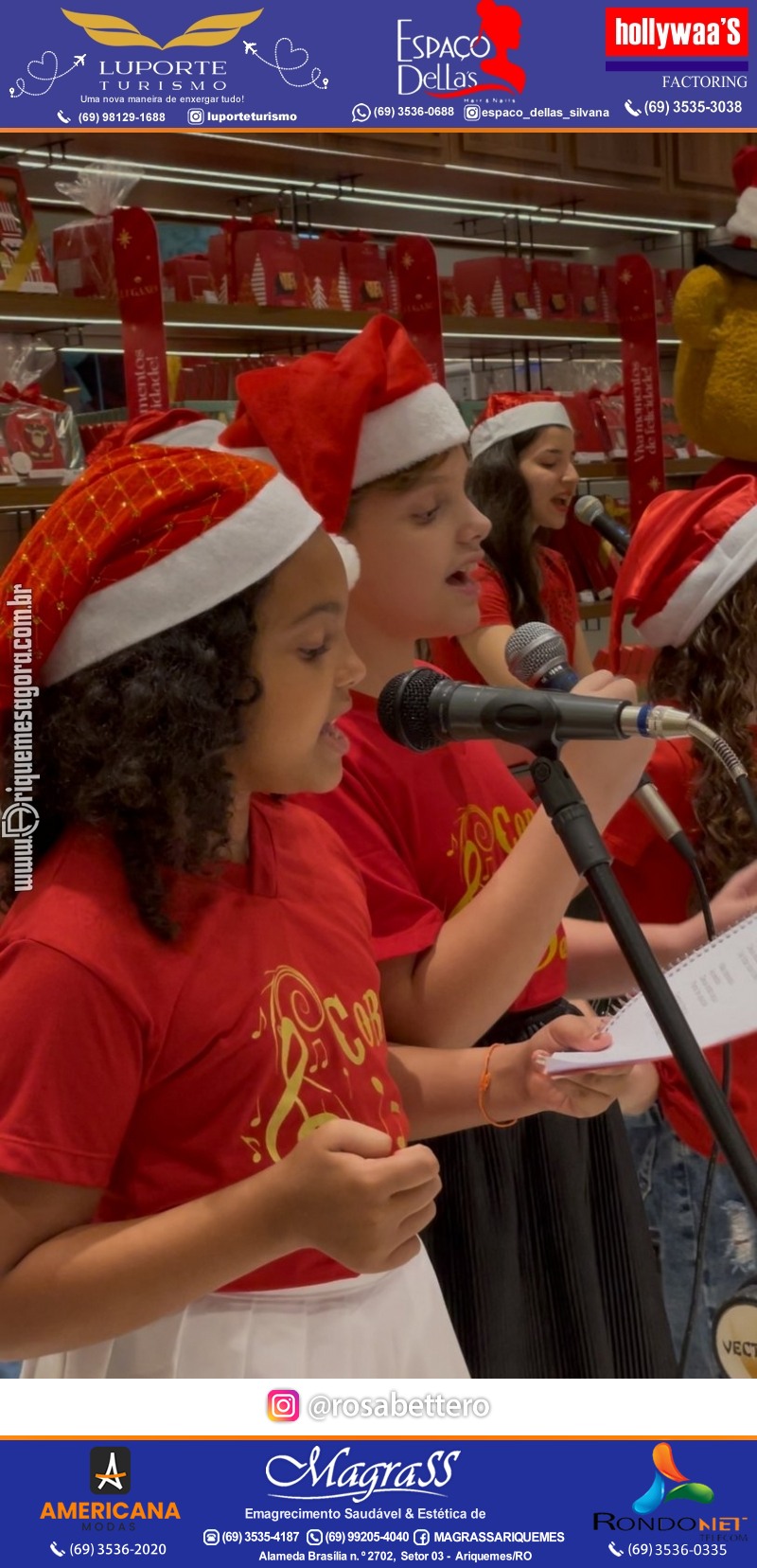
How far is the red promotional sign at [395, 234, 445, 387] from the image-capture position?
256 cm

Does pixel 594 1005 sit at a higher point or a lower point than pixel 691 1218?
higher

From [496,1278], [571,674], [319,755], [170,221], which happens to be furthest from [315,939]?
[170,221]

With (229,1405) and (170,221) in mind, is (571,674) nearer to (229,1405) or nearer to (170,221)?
(229,1405)

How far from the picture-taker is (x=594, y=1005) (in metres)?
1.41

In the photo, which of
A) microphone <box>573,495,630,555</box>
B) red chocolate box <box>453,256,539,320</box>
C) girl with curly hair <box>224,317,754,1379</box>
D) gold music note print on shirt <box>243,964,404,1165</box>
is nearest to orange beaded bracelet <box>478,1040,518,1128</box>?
girl with curly hair <box>224,317,754,1379</box>

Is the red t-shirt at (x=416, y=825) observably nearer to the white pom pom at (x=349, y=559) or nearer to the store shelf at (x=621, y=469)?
the white pom pom at (x=349, y=559)

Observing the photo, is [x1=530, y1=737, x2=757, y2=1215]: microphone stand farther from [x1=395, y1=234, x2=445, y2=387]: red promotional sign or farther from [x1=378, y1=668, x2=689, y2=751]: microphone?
[x1=395, y1=234, x2=445, y2=387]: red promotional sign

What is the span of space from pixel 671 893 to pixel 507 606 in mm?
696
